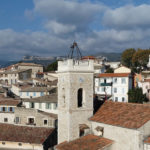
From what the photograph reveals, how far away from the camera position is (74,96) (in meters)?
28.7

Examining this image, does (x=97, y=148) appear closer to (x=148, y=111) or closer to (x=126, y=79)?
(x=148, y=111)

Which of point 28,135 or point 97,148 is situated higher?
point 97,148

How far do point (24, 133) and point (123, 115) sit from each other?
1951 cm

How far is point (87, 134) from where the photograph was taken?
2877cm

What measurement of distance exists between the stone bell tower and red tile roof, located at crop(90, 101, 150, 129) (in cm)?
158

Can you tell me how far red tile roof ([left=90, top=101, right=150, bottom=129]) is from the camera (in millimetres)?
23969

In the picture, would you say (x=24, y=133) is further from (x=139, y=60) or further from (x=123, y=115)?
(x=139, y=60)

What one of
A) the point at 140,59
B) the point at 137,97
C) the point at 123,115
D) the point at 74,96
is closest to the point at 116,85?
the point at 137,97

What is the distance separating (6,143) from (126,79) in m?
34.2

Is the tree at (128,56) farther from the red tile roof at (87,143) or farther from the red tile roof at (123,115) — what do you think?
the red tile roof at (87,143)

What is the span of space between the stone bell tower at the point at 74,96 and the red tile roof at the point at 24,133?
9.18 metres

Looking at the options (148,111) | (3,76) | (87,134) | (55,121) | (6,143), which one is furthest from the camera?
(3,76)

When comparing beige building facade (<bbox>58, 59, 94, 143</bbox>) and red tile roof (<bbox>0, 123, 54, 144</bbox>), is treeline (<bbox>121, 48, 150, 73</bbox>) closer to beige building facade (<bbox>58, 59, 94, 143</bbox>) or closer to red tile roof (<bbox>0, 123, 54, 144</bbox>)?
red tile roof (<bbox>0, 123, 54, 144</bbox>)

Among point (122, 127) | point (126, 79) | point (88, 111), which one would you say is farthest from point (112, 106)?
point (126, 79)
